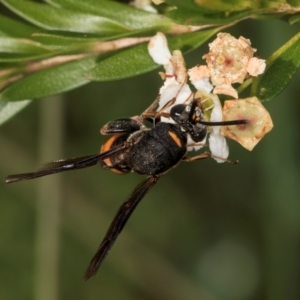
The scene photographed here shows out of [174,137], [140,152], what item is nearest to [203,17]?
[174,137]

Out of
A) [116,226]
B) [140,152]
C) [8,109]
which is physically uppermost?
[8,109]

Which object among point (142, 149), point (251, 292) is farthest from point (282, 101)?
point (142, 149)

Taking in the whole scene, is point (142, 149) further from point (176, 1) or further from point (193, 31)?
point (176, 1)

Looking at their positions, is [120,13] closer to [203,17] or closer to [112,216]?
[203,17]

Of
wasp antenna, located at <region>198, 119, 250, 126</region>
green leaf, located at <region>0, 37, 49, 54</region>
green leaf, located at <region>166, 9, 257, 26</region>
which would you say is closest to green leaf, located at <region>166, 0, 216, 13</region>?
green leaf, located at <region>166, 9, 257, 26</region>

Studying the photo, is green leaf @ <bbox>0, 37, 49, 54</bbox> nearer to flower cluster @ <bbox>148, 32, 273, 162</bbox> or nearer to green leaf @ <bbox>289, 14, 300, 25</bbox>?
flower cluster @ <bbox>148, 32, 273, 162</bbox>

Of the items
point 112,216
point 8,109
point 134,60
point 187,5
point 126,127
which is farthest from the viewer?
point 112,216
